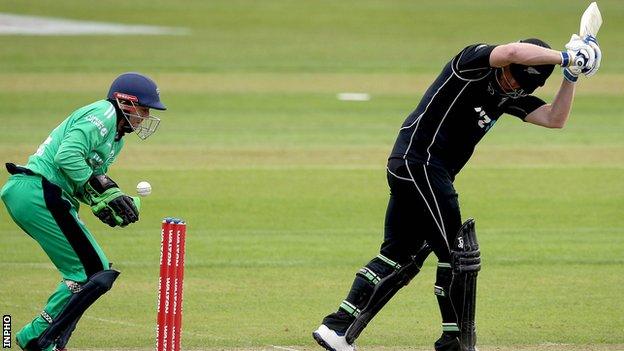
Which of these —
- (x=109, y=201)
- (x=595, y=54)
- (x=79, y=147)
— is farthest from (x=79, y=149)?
(x=595, y=54)

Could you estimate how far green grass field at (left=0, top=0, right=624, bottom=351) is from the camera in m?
9.55

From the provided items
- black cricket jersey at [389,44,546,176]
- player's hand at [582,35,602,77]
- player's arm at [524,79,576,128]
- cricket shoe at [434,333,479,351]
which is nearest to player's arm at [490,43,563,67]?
black cricket jersey at [389,44,546,176]

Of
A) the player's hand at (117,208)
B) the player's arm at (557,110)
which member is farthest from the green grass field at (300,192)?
the player's arm at (557,110)

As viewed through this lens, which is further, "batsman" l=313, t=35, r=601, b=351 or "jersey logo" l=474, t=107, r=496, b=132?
"jersey logo" l=474, t=107, r=496, b=132

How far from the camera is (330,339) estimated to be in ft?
26.6

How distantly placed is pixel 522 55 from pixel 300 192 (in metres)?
8.18

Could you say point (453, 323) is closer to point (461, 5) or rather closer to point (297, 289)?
point (297, 289)

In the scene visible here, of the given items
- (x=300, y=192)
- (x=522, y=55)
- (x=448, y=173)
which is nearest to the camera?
(x=522, y=55)

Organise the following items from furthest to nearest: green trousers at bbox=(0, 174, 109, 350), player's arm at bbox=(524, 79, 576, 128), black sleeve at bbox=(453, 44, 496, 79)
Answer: player's arm at bbox=(524, 79, 576, 128)
green trousers at bbox=(0, 174, 109, 350)
black sleeve at bbox=(453, 44, 496, 79)

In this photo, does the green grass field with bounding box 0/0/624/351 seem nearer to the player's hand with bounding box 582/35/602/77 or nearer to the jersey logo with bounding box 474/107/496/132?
the jersey logo with bounding box 474/107/496/132

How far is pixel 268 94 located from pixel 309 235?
1239 centimetres

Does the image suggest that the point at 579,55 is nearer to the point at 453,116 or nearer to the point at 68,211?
the point at 453,116

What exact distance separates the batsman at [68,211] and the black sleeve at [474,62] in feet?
6.84

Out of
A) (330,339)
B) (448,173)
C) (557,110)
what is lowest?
(330,339)
